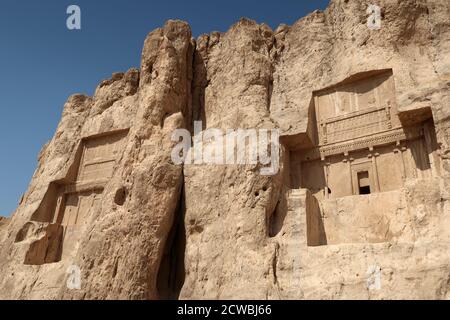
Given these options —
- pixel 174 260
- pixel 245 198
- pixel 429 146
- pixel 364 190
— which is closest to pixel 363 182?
pixel 364 190

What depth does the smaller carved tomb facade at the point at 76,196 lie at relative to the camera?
44.3ft

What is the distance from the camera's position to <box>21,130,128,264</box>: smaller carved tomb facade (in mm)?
13492

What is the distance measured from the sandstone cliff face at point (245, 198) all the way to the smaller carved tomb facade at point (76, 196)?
0.18ft

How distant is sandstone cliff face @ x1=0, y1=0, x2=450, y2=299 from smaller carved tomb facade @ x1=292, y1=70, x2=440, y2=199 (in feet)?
1.14

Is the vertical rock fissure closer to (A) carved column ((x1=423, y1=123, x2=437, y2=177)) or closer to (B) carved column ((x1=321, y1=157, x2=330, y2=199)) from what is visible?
(B) carved column ((x1=321, y1=157, x2=330, y2=199))

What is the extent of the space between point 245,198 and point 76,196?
7.42 metres

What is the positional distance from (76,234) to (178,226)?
4380 mm

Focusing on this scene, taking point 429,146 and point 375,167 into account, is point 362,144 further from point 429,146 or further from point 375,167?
point 429,146

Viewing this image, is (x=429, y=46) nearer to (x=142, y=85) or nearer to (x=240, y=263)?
(x=240, y=263)

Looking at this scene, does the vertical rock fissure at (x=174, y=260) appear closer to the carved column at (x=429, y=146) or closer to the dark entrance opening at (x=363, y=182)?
the dark entrance opening at (x=363, y=182)

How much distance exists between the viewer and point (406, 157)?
31.3 feet

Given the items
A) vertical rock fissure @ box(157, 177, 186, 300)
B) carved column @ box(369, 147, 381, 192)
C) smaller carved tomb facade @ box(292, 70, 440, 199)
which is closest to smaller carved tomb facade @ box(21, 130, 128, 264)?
vertical rock fissure @ box(157, 177, 186, 300)

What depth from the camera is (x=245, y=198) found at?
31.8 ft
